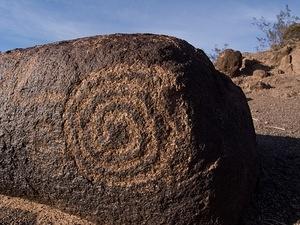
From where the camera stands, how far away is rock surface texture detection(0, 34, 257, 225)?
2723mm

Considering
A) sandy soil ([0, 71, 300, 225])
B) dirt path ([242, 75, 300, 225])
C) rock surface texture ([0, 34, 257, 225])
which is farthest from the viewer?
dirt path ([242, 75, 300, 225])

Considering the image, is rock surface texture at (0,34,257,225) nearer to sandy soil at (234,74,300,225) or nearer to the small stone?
sandy soil at (234,74,300,225)

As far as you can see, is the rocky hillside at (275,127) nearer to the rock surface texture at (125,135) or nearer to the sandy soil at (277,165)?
the sandy soil at (277,165)

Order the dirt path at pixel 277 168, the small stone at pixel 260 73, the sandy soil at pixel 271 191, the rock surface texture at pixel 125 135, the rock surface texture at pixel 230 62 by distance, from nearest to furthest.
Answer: the rock surface texture at pixel 125 135
the sandy soil at pixel 271 191
the dirt path at pixel 277 168
the small stone at pixel 260 73
the rock surface texture at pixel 230 62

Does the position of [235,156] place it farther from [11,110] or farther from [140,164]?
[11,110]

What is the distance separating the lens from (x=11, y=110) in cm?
301

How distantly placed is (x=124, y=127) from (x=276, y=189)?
117 centimetres

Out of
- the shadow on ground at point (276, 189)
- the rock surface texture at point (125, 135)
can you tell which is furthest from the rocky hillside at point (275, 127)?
the rock surface texture at point (125, 135)

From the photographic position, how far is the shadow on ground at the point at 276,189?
3.08m

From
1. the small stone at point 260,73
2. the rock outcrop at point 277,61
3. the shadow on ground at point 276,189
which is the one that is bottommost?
the shadow on ground at point 276,189

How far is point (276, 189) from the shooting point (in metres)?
3.41

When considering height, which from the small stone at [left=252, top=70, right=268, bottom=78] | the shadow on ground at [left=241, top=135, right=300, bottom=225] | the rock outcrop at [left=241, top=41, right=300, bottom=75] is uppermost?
the rock outcrop at [left=241, top=41, right=300, bottom=75]

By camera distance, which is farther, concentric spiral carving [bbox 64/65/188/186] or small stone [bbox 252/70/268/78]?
small stone [bbox 252/70/268/78]

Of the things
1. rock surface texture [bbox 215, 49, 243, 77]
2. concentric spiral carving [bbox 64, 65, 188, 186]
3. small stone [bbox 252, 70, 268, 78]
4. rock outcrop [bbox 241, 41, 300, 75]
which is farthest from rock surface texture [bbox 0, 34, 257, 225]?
rock outcrop [bbox 241, 41, 300, 75]
